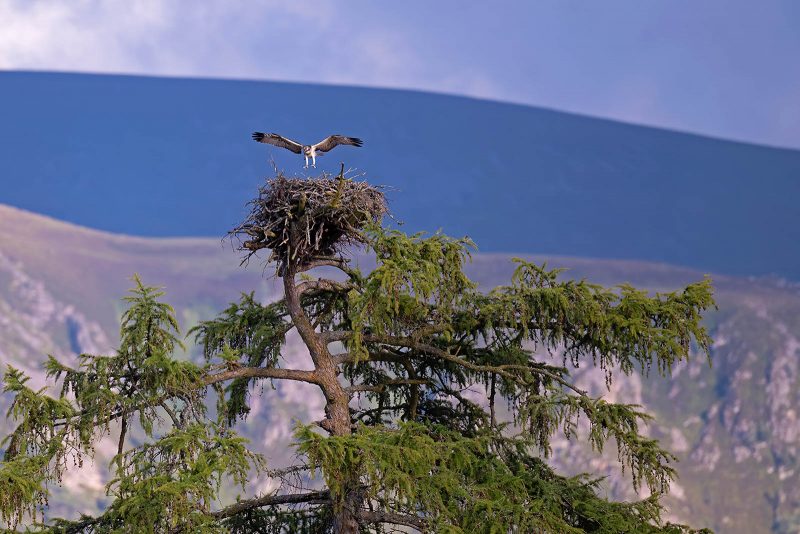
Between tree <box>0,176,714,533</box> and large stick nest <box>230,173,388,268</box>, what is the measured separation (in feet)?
0.12

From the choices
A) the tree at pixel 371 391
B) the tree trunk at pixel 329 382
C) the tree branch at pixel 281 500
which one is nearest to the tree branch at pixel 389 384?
the tree at pixel 371 391

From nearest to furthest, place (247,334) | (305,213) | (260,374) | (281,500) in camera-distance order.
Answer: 1. (305,213)
2. (260,374)
3. (281,500)
4. (247,334)

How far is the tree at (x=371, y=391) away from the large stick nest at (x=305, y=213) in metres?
0.04

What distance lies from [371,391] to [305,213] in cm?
482

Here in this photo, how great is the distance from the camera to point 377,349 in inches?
1005

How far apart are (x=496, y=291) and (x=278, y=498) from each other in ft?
17.0

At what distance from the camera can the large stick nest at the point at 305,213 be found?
73.2 feet

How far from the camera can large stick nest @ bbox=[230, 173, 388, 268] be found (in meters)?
22.3

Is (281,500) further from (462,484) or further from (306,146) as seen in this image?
(306,146)

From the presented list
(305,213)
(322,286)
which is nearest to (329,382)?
(322,286)

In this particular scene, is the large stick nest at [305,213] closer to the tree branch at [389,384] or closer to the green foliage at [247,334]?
the green foliage at [247,334]

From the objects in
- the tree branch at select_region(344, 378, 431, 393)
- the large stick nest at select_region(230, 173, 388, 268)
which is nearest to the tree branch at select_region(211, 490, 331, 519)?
the tree branch at select_region(344, 378, 431, 393)

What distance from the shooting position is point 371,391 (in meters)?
25.9

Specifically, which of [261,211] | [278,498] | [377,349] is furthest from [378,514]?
[261,211]
